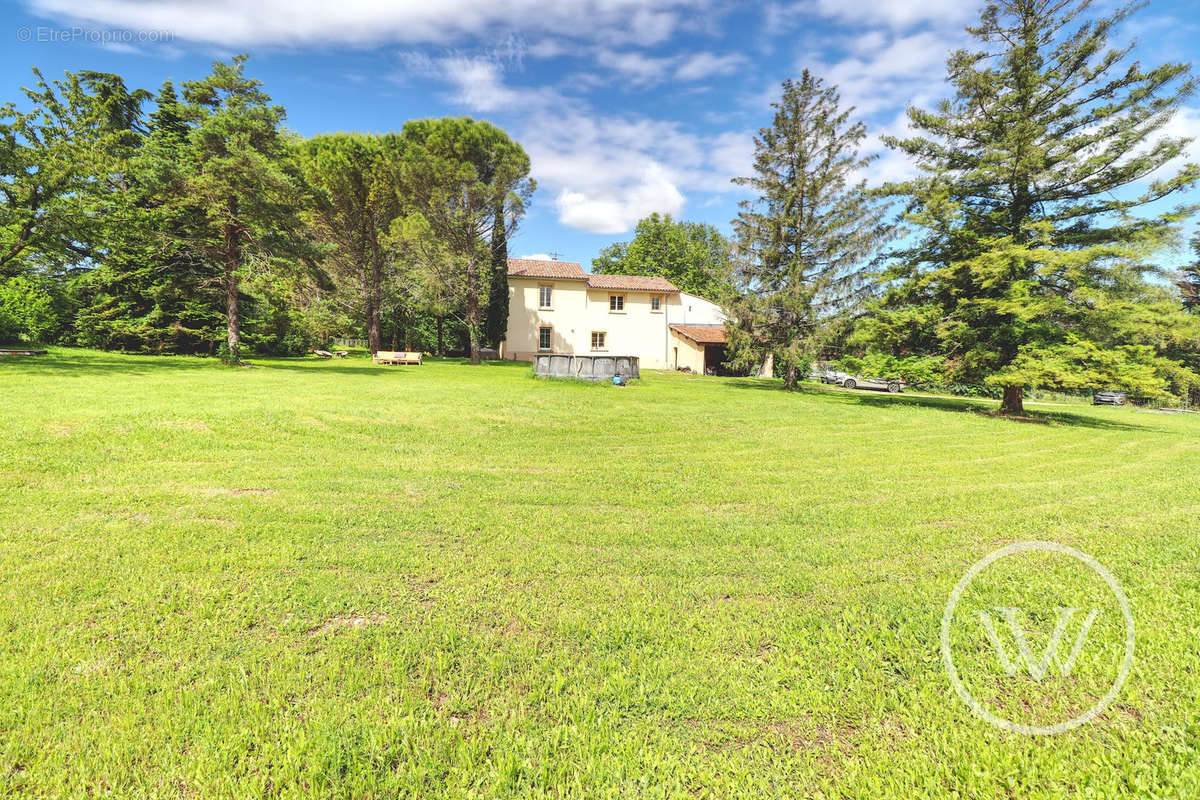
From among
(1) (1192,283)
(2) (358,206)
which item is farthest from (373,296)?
(1) (1192,283)

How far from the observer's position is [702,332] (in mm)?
36594

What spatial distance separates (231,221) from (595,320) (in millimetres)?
23540

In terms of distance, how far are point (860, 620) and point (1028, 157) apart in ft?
61.3

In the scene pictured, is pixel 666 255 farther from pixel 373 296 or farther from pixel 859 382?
pixel 373 296

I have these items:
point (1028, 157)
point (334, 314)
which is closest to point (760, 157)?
point (1028, 157)

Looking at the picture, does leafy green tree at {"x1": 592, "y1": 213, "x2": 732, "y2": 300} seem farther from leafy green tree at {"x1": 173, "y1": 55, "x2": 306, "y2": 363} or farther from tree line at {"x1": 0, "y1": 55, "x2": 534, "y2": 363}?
leafy green tree at {"x1": 173, "y1": 55, "x2": 306, "y2": 363}

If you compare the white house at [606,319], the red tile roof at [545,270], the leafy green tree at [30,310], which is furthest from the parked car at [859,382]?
the leafy green tree at [30,310]

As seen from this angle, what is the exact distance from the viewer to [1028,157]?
14.7 meters

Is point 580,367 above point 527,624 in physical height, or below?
above

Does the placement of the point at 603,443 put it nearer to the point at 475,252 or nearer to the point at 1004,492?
the point at 1004,492

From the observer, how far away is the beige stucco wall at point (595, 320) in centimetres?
3700

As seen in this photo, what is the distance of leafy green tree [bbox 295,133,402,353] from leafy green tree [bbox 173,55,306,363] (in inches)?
283

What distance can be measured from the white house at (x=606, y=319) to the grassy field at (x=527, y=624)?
30.0 metres

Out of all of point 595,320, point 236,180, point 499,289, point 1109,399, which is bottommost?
point 1109,399
